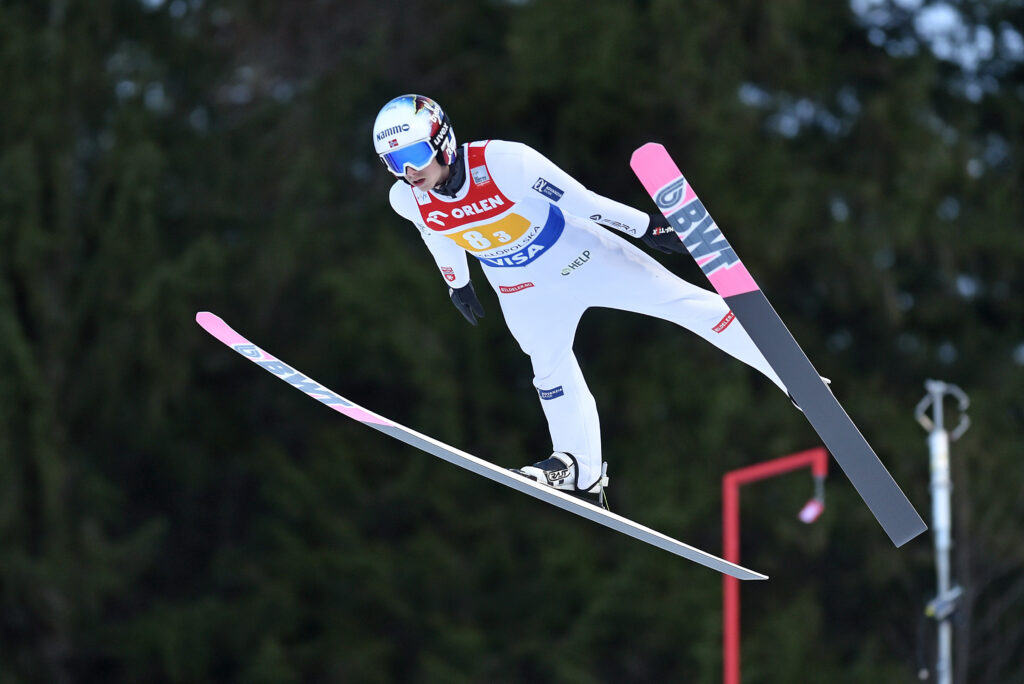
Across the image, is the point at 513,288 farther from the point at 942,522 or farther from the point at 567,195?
the point at 942,522

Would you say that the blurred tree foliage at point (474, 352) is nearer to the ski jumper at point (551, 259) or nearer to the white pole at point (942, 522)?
the white pole at point (942, 522)

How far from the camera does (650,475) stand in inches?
550

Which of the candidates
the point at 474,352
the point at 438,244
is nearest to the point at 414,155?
the point at 438,244

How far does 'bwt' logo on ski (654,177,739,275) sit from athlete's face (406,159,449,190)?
0.65 metres

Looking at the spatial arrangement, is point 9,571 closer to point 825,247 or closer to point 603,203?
point 825,247

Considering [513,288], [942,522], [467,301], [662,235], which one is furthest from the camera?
[942,522]

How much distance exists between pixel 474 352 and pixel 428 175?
9948 mm

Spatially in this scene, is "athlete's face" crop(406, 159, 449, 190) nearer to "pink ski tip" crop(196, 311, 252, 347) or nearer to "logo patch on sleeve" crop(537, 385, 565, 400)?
"logo patch on sleeve" crop(537, 385, 565, 400)

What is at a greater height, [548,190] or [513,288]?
[548,190]

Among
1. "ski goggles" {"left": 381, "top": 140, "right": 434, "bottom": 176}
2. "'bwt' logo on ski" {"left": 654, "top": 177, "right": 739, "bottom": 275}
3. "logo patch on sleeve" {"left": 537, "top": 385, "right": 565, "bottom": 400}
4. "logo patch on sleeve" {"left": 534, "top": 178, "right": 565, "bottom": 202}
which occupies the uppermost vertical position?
"ski goggles" {"left": 381, "top": 140, "right": 434, "bottom": 176}

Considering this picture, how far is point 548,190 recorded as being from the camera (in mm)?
4762

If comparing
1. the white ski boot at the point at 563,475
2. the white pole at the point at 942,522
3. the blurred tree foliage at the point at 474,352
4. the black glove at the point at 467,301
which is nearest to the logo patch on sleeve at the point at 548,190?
the black glove at the point at 467,301

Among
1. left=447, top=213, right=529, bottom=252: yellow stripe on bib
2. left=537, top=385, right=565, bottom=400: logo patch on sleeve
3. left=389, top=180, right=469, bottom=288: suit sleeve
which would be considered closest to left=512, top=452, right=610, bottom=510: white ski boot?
left=537, top=385, right=565, bottom=400: logo patch on sleeve

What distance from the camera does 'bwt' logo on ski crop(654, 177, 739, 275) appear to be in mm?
4477
